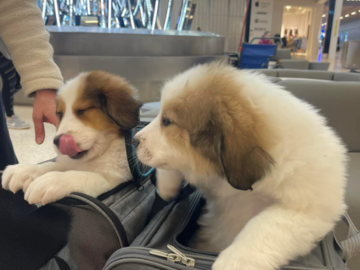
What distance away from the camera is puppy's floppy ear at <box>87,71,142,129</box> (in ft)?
4.00

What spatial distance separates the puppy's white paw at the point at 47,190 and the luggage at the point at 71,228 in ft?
Answer: 0.10

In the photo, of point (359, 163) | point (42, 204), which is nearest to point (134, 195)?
point (42, 204)

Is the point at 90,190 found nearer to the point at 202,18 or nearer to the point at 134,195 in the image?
the point at 134,195

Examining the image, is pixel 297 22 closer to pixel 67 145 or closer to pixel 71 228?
pixel 67 145

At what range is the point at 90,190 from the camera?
3.55ft

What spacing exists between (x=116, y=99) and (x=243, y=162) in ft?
2.07

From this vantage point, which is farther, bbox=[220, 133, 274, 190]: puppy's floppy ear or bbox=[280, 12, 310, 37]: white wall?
bbox=[280, 12, 310, 37]: white wall

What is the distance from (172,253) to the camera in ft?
2.72

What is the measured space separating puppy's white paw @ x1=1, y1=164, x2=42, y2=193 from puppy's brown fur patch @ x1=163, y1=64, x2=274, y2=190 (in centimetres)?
52

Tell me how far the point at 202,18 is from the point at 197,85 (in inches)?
503

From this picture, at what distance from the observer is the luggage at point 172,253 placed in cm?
80

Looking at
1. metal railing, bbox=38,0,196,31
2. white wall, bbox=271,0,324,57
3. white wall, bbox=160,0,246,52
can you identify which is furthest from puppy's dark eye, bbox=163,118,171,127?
white wall, bbox=271,0,324,57

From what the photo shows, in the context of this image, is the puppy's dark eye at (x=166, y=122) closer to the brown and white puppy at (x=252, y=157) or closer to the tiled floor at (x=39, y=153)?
the brown and white puppy at (x=252, y=157)

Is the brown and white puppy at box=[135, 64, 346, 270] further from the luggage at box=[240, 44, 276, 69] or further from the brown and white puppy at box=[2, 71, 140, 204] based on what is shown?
the luggage at box=[240, 44, 276, 69]
